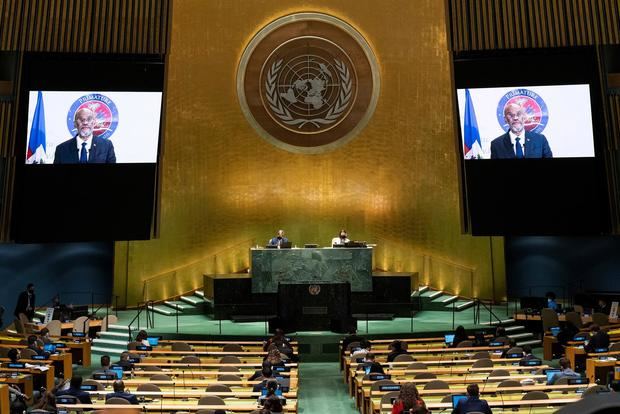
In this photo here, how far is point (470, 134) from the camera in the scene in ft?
54.9

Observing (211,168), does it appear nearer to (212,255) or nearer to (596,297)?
(212,255)

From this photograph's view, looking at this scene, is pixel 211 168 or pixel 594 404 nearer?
pixel 594 404

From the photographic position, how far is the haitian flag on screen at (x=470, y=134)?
16.7 metres

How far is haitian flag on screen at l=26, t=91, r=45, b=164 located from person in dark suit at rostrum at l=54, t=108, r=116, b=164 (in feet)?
1.24

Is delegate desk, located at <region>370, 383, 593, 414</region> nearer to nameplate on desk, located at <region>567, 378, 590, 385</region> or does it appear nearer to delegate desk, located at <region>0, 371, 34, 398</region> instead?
nameplate on desk, located at <region>567, 378, 590, 385</region>

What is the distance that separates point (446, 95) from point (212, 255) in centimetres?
777

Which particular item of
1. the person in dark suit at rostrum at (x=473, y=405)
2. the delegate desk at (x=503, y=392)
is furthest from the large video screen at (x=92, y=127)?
the person in dark suit at rostrum at (x=473, y=405)

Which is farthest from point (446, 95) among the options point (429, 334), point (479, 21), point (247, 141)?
point (429, 334)

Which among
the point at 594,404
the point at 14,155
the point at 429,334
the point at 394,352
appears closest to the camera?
the point at 594,404

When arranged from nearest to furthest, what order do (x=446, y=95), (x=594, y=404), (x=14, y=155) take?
(x=594, y=404), (x=14, y=155), (x=446, y=95)

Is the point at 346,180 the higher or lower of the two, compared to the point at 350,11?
lower

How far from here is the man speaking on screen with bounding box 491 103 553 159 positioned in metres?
16.5

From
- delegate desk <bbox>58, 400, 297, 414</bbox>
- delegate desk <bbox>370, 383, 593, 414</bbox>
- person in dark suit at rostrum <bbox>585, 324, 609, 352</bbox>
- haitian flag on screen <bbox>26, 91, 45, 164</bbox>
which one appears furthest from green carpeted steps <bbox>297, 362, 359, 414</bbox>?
haitian flag on screen <bbox>26, 91, 45, 164</bbox>

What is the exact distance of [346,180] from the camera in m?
20.3
